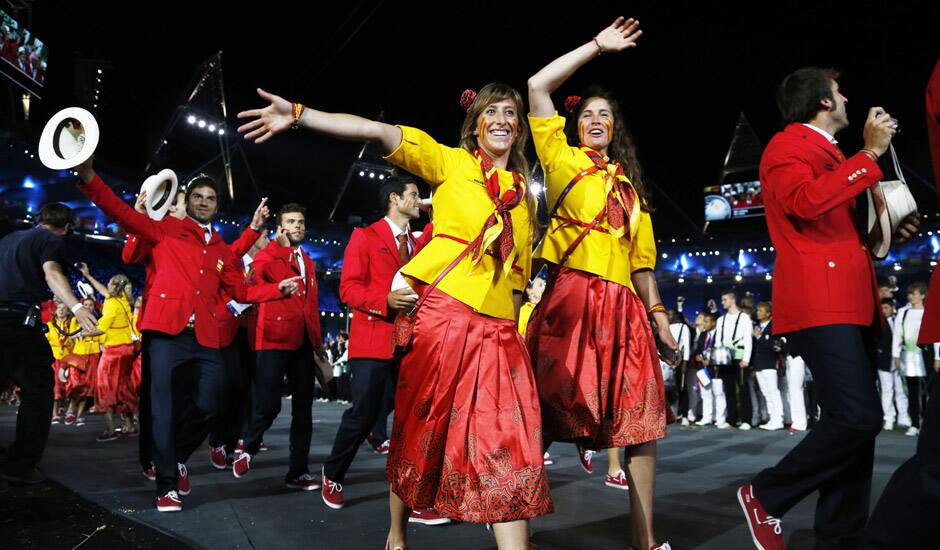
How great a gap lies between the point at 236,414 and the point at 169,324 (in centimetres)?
198

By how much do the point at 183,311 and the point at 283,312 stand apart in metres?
0.96

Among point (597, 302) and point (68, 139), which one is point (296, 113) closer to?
point (597, 302)

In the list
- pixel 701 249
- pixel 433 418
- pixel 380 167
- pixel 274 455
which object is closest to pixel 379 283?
pixel 433 418

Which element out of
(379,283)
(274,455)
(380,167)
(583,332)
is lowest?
(274,455)

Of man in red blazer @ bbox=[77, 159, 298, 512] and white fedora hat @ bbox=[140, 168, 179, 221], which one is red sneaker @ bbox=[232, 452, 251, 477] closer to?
man in red blazer @ bbox=[77, 159, 298, 512]

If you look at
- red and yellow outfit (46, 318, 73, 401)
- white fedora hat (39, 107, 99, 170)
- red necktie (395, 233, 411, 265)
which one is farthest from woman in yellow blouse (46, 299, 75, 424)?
red necktie (395, 233, 411, 265)

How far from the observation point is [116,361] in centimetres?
934

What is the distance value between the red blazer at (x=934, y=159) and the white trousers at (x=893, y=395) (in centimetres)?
984

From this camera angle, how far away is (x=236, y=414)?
6.23 meters

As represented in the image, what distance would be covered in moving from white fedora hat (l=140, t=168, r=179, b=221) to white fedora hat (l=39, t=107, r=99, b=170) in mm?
609

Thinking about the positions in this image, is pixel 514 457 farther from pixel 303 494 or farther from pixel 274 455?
pixel 274 455

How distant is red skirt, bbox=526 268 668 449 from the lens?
3035mm

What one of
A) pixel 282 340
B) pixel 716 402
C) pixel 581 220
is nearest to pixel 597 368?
pixel 581 220

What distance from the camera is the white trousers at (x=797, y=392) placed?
10109 millimetres
